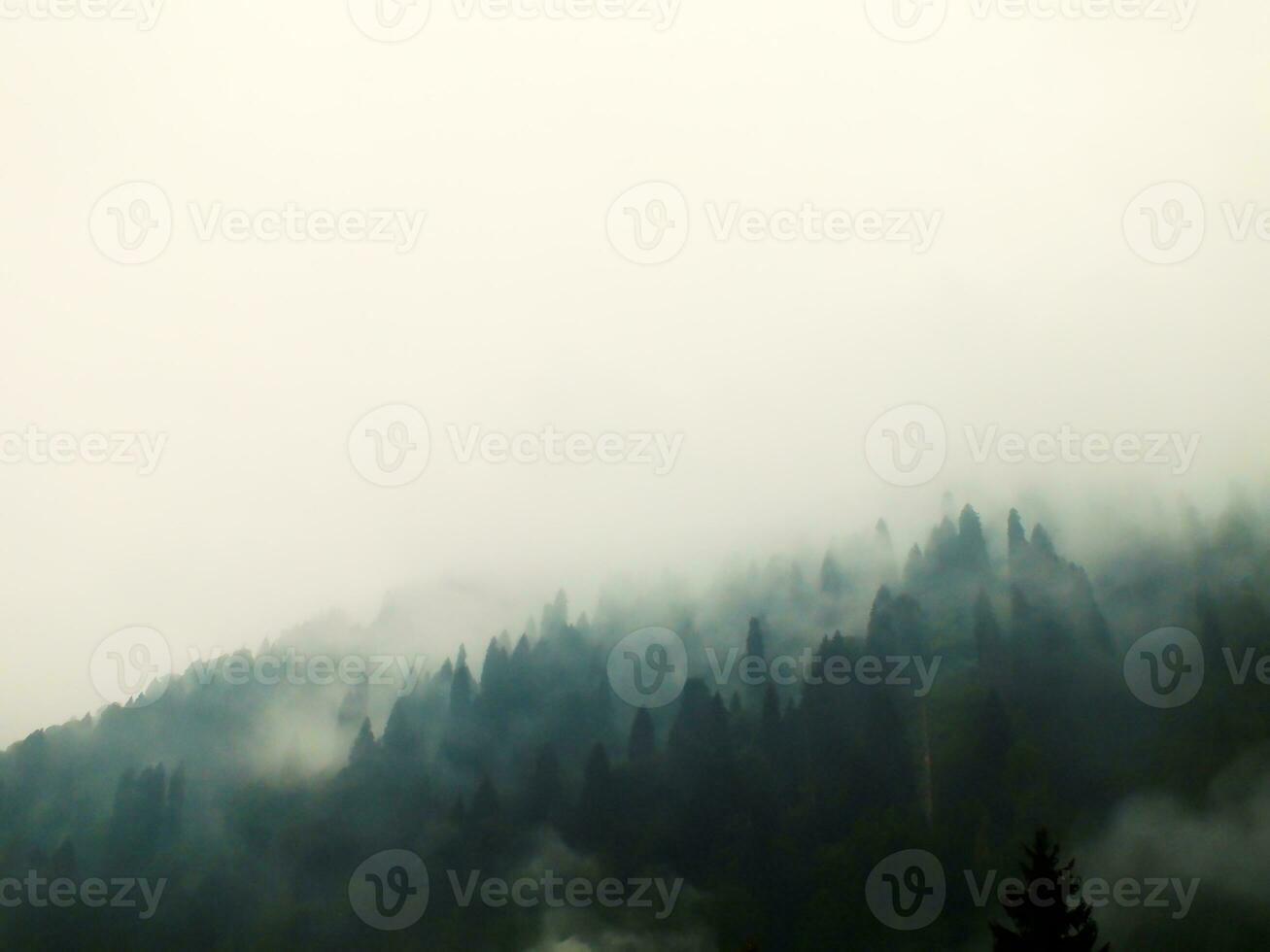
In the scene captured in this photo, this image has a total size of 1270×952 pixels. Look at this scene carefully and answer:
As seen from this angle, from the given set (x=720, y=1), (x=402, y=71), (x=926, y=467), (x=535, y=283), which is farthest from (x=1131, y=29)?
(x=402, y=71)

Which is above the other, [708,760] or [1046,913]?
[708,760]

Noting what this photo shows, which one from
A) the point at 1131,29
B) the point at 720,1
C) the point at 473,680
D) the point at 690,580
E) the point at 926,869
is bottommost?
the point at 926,869

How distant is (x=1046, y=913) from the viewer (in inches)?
310

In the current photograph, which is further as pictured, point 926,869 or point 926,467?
point 926,467

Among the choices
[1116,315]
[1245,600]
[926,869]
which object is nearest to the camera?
[926,869]

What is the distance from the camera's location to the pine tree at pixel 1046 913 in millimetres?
7590

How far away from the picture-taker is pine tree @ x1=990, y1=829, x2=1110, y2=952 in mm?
7590

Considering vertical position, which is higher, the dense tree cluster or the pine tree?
the dense tree cluster

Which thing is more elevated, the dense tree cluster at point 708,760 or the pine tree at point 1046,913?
the dense tree cluster at point 708,760

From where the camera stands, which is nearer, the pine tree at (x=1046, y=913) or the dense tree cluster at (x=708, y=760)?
the pine tree at (x=1046, y=913)

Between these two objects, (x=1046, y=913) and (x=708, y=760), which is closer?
(x=1046, y=913)

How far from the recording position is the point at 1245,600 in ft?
31.3

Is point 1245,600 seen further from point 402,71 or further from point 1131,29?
point 402,71

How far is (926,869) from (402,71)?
9.43 meters
